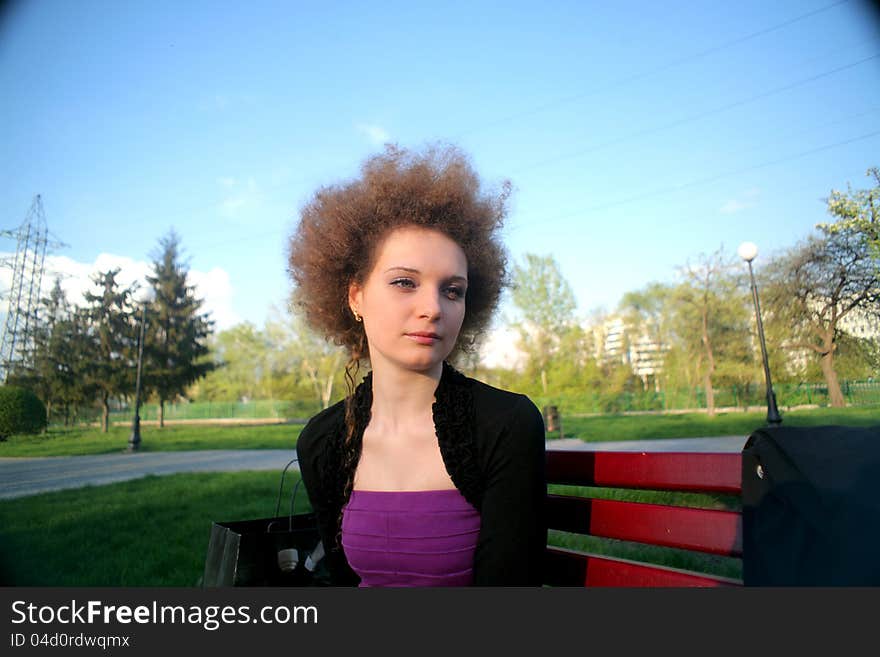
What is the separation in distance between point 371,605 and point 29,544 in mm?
3534

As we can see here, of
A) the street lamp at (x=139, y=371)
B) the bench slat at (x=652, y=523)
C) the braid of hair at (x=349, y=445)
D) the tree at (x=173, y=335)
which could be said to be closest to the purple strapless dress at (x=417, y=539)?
the braid of hair at (x=349, y=445)

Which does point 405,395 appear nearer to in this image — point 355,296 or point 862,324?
point 355,296

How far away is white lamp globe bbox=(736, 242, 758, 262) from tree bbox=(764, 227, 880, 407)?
3895mm

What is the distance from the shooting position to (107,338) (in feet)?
26.2

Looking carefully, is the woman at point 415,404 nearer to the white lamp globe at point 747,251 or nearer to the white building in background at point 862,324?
the white building in background at point 862,324

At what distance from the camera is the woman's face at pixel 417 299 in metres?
1.54

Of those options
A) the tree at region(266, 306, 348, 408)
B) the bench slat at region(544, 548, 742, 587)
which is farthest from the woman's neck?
the tree at region(266, 306, 348, 408)

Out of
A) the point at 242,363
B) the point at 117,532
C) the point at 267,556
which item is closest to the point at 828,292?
the point at 267,556

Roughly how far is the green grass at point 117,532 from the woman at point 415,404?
1.47 m

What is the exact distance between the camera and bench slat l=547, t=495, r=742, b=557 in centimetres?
121

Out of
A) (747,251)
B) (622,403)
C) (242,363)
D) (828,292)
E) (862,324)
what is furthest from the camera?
(242,363)

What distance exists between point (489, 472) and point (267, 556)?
36.3 inches

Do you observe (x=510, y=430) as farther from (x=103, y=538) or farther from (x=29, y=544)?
(x=103, y=538)

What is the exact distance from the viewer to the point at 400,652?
102 cm
